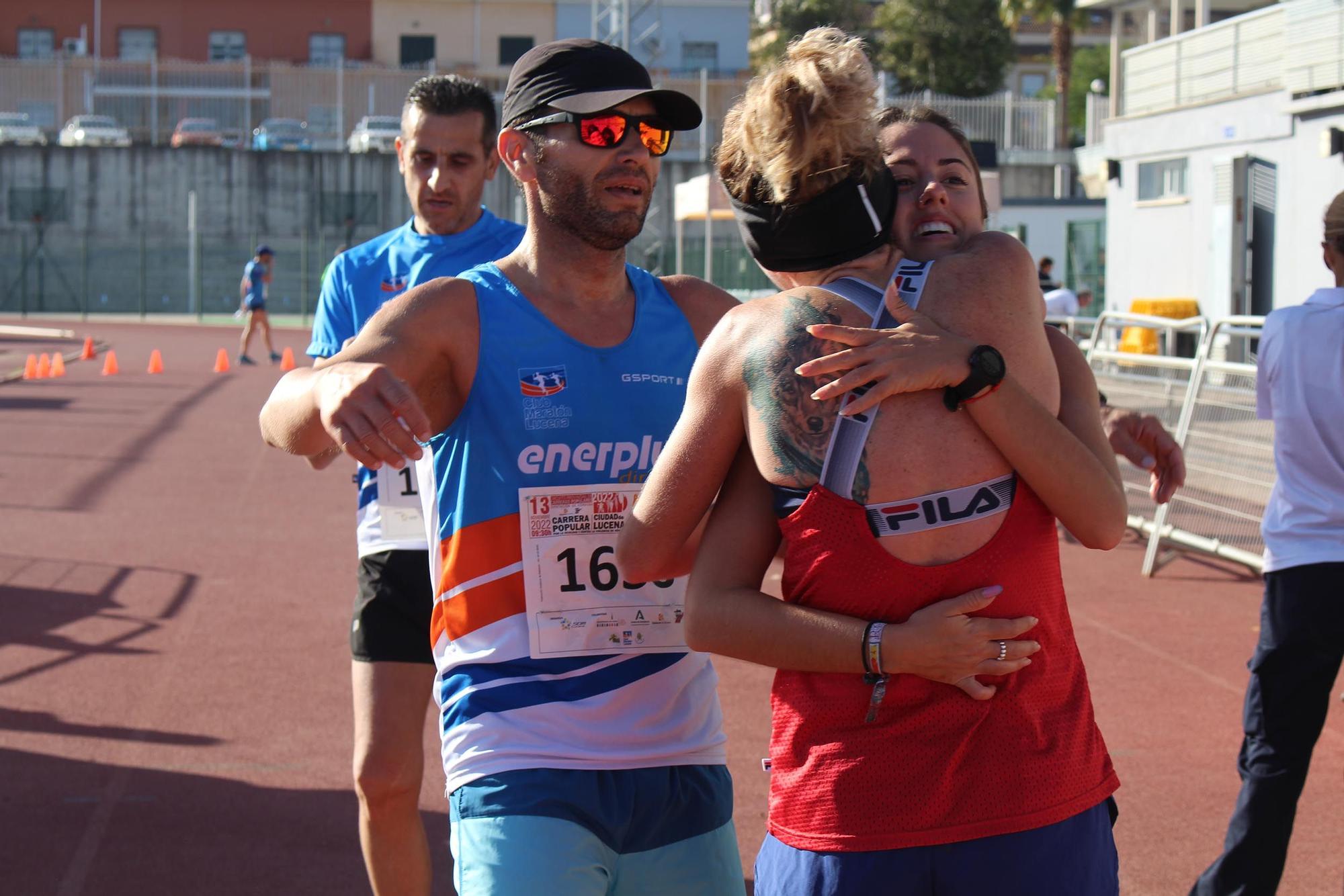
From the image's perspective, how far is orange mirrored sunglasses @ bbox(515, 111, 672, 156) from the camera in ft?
9.58

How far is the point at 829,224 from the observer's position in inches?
87.6

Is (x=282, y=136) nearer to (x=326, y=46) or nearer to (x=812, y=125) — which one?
(x=326, y=46)

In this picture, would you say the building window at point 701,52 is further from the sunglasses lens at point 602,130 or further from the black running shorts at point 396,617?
the sunglasses lens at point 602,130

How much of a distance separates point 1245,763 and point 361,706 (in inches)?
95.8

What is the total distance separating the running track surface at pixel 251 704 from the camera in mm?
4977

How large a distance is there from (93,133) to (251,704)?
48.7m

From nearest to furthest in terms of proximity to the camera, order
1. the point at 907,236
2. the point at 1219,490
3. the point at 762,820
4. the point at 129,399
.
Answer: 1. the point at 907,236
2. the point at 762,820
3. the point at 1219,490
4. the point at 129,399

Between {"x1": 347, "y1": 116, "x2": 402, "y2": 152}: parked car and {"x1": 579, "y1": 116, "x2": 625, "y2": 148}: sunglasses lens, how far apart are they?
47011 mm

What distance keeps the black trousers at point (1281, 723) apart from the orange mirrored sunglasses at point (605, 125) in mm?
2400

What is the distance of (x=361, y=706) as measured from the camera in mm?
3938

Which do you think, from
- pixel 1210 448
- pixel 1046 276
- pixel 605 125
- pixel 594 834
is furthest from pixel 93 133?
pixel 594 834

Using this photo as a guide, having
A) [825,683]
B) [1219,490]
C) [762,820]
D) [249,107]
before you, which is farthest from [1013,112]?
[825,683]

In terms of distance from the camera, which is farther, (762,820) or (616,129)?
(762,820)

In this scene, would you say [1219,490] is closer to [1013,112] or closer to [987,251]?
[987,251]
